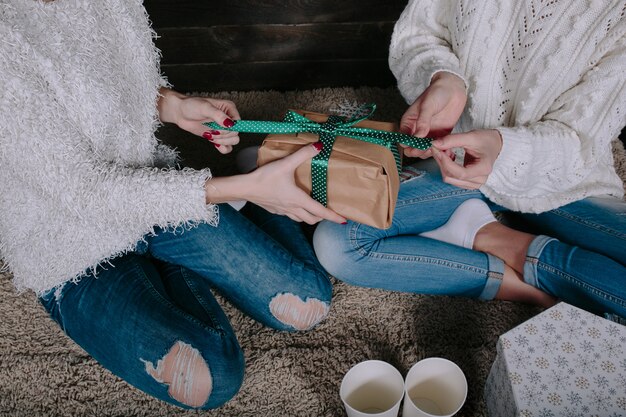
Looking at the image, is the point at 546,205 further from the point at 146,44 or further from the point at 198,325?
the point at 146,44

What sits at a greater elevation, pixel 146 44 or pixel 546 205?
pixel 146 44

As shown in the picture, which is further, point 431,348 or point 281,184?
point 431,348

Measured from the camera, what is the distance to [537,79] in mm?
1024

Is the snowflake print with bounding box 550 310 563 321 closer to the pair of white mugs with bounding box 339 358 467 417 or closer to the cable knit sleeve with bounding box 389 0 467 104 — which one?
the pair of white mugs with bounding box 339 358 467 417

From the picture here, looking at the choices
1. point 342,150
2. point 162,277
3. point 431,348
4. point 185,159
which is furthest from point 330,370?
point 185,159

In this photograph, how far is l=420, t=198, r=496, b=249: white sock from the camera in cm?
124

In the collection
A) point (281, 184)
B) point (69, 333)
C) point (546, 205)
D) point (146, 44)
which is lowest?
point (69, 333)

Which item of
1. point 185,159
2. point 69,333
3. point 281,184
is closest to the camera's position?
point 281,184

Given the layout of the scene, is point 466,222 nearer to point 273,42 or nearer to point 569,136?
point 569,136

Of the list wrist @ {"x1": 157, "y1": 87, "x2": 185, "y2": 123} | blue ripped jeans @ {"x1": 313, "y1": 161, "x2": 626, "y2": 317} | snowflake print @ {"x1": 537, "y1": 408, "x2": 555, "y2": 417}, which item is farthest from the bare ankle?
wrist @ {"x1": 157, "y1": 87, "x2": 185, "y2": 123}

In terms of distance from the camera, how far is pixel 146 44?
1071 mm

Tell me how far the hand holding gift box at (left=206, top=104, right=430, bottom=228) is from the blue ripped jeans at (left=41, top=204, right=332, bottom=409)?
249 millimetres

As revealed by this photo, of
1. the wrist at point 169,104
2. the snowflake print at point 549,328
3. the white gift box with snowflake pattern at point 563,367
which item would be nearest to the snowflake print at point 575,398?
the white gift box with snowflake pattern at point 563,367

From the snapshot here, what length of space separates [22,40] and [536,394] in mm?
954
